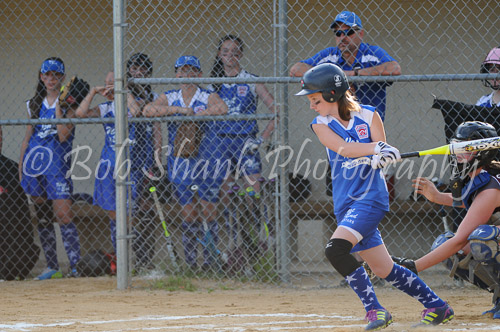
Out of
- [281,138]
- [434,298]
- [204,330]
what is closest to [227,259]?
[281,138]

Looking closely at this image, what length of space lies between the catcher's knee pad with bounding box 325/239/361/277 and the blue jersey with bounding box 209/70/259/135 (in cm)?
266

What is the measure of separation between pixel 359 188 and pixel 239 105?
8.69 ft

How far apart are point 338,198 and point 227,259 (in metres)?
2.39

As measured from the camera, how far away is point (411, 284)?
396 cm

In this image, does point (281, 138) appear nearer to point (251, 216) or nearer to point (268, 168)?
point (251, 216)

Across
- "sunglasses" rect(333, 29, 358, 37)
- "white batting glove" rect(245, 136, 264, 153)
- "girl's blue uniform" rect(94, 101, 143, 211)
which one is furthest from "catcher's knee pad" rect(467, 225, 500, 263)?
"girl's blue uniform" rect(94, 101, 143, 211)

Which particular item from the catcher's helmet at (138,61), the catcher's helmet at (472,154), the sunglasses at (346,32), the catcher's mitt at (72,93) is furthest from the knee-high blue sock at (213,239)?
the catcher's helmet at (472,154)

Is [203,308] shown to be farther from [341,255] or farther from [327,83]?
[327,83]

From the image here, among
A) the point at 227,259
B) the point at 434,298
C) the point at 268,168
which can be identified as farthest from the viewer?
the point at 268,168

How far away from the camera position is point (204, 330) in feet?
13.5

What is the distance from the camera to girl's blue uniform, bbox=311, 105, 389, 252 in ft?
12.8

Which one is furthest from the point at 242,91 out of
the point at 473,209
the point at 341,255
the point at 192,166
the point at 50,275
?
the point at 341,255

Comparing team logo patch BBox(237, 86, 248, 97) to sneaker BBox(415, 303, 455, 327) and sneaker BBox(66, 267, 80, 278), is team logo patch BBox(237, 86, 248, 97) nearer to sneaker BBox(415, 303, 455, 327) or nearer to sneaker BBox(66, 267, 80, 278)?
sneaker BBox(66, 267, 80, 278)

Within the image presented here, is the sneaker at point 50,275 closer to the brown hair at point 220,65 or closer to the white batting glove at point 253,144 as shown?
the white batting glove at point 253,144
